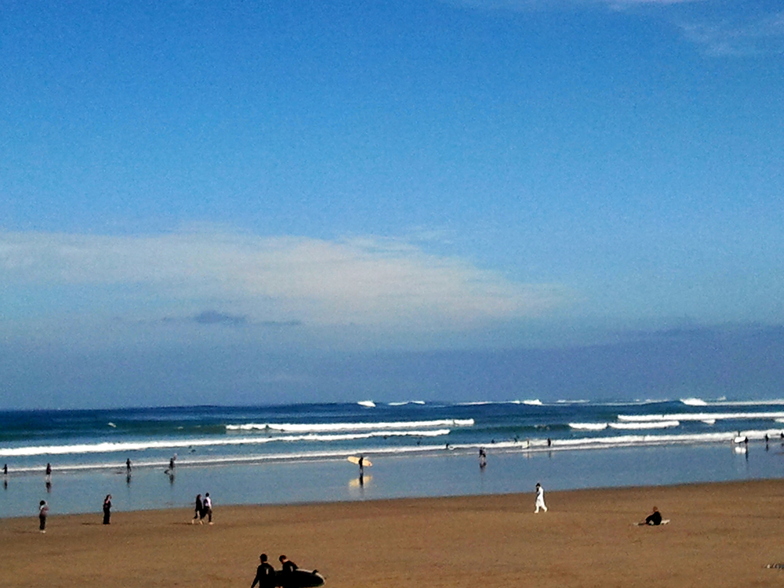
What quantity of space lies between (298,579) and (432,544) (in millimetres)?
6858

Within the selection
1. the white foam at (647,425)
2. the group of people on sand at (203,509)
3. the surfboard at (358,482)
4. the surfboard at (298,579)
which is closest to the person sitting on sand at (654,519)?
the surfboard at (298,579)

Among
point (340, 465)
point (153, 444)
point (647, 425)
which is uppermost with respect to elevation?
point (153, 444)

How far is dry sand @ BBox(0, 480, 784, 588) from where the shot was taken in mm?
20562

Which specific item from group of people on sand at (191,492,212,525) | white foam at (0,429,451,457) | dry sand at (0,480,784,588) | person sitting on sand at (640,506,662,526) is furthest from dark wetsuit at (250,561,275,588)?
white foam at (0,429,451,457)

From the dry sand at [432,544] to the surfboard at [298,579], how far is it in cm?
122

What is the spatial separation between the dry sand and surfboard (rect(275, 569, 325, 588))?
1225mm

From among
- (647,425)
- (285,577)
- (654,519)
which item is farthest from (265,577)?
(647,425)

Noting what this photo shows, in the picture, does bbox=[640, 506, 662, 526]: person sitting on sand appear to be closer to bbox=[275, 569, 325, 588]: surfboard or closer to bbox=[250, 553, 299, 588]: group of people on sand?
bbox=[275, 569, 325, 588]: surfboard

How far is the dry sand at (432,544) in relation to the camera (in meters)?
20.6

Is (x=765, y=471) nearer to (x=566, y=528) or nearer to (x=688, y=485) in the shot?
(x=688, y=485)

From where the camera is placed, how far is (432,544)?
2497 centimetres

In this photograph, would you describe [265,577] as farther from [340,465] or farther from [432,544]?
[340,465]

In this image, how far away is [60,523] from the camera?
3127 centimetres

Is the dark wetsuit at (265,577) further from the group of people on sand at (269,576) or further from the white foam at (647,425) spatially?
the white foam at (647,425)
